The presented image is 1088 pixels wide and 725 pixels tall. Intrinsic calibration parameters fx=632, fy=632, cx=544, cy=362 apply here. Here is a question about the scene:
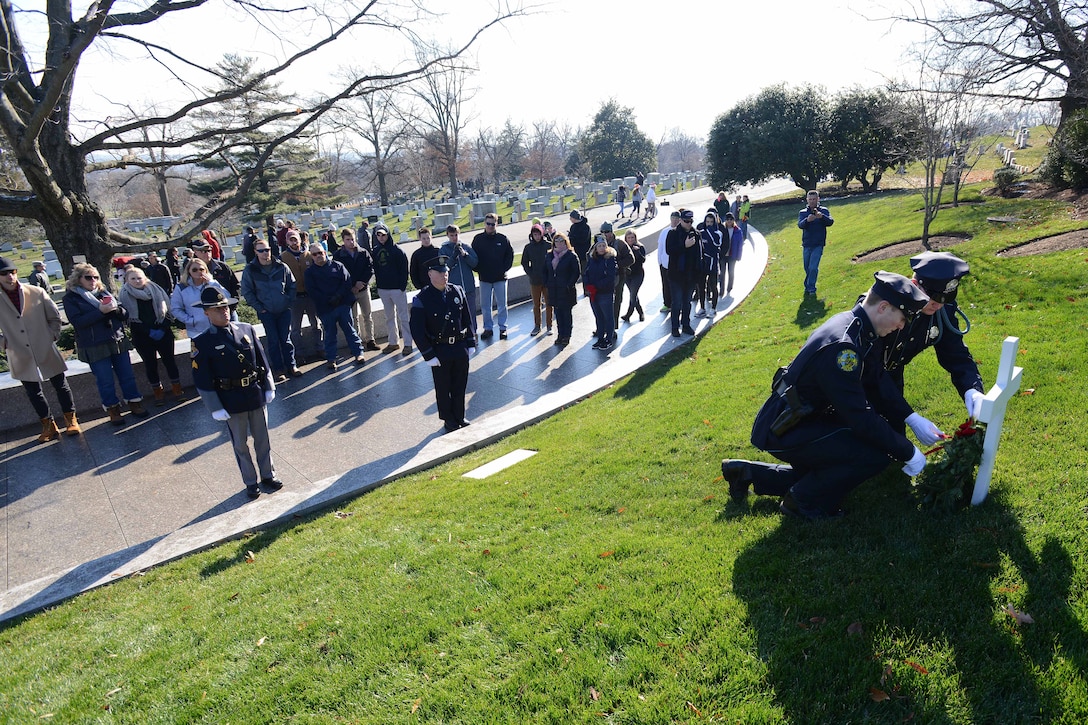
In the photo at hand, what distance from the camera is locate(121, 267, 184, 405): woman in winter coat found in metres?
8.73

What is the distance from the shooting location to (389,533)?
201 inches

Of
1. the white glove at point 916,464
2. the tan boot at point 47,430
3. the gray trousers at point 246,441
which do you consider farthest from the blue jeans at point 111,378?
the white glove at point 916,464

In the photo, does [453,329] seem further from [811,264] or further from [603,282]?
[811,264]

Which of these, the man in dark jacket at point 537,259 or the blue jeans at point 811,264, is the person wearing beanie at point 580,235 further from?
the blue jeans at point 811,264

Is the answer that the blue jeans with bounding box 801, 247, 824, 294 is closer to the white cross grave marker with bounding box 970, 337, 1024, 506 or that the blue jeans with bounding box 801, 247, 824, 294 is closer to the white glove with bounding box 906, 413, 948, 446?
the white glove with bounding box 906, 413, 948, 446

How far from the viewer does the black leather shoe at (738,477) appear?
4.36 metres

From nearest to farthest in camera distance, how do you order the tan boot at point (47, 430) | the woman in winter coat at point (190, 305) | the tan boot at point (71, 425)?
the tan boot at point (47, 430), the tan boot at point (71, 425), the woman in winter coat at point (190, 305)

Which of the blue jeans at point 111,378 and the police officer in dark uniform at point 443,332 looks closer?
the police officer in dark uniform at point 443,332

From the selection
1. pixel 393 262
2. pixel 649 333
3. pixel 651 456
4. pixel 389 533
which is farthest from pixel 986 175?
pixel 389 533

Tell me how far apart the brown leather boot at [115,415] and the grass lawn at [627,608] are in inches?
171

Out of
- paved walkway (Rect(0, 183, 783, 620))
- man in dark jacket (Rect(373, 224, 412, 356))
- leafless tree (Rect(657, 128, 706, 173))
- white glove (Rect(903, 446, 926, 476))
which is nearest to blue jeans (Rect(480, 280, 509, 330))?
paved walkway (Rect(0, 183, 783, 620))

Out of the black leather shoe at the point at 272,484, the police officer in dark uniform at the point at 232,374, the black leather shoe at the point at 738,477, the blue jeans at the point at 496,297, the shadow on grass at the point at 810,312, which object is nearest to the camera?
the black leather shoe at the point at 738,477

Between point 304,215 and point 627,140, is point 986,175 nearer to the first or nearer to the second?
point 627,140

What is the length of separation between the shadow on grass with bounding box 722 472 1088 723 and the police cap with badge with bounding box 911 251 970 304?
1.25 m
